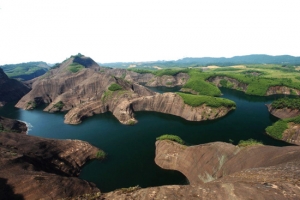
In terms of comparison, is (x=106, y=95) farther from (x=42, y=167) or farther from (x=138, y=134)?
(x=42, y=167)

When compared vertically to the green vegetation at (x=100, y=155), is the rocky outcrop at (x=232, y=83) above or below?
above

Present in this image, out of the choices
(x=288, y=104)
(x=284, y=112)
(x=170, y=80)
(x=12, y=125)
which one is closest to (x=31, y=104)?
(x=12, y=125)

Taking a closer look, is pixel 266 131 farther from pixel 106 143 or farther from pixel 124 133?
pixel 106 143

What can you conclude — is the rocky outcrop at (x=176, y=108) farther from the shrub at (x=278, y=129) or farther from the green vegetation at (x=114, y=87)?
the shrub at (x=278, y=129)

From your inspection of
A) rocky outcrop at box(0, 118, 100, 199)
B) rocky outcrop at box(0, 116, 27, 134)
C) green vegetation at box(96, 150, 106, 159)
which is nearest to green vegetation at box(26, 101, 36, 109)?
rocky outcrop at box(0, 116, 27, 134)

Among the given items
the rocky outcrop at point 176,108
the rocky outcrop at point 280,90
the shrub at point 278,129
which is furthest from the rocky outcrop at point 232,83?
the shrub at point 278,129

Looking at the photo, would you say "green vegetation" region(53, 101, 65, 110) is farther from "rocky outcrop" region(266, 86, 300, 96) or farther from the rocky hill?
"rocky outcrop" region(266, 86, 300, 96)
